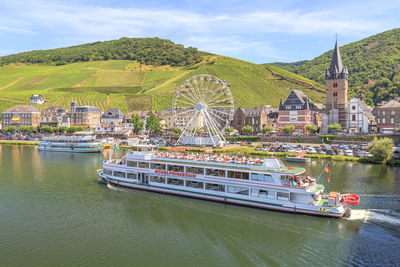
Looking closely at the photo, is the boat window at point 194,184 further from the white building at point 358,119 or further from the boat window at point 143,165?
the white building at point 358,119

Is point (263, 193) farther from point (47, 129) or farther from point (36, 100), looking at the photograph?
point (36, 100)

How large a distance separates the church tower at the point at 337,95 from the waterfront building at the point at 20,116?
13379cm

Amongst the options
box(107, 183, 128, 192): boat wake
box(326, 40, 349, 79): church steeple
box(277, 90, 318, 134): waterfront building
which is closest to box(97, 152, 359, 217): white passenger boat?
box(107, 183, 128, 192): boat wake

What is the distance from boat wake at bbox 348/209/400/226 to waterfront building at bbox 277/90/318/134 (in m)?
76.4

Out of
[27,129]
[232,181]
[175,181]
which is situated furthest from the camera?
[27,129]

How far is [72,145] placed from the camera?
93.8 meters

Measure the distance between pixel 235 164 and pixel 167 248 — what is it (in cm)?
1450

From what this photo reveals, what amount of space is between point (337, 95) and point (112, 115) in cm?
9892

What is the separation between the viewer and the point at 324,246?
85.7ft

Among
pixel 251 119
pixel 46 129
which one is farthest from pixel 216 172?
pixel 46 129

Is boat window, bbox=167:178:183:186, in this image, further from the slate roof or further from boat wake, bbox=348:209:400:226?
the slate roof

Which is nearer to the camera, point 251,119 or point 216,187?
point 216,187

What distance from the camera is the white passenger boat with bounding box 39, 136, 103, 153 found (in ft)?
304

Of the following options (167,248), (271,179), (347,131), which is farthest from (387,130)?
(167,248)
